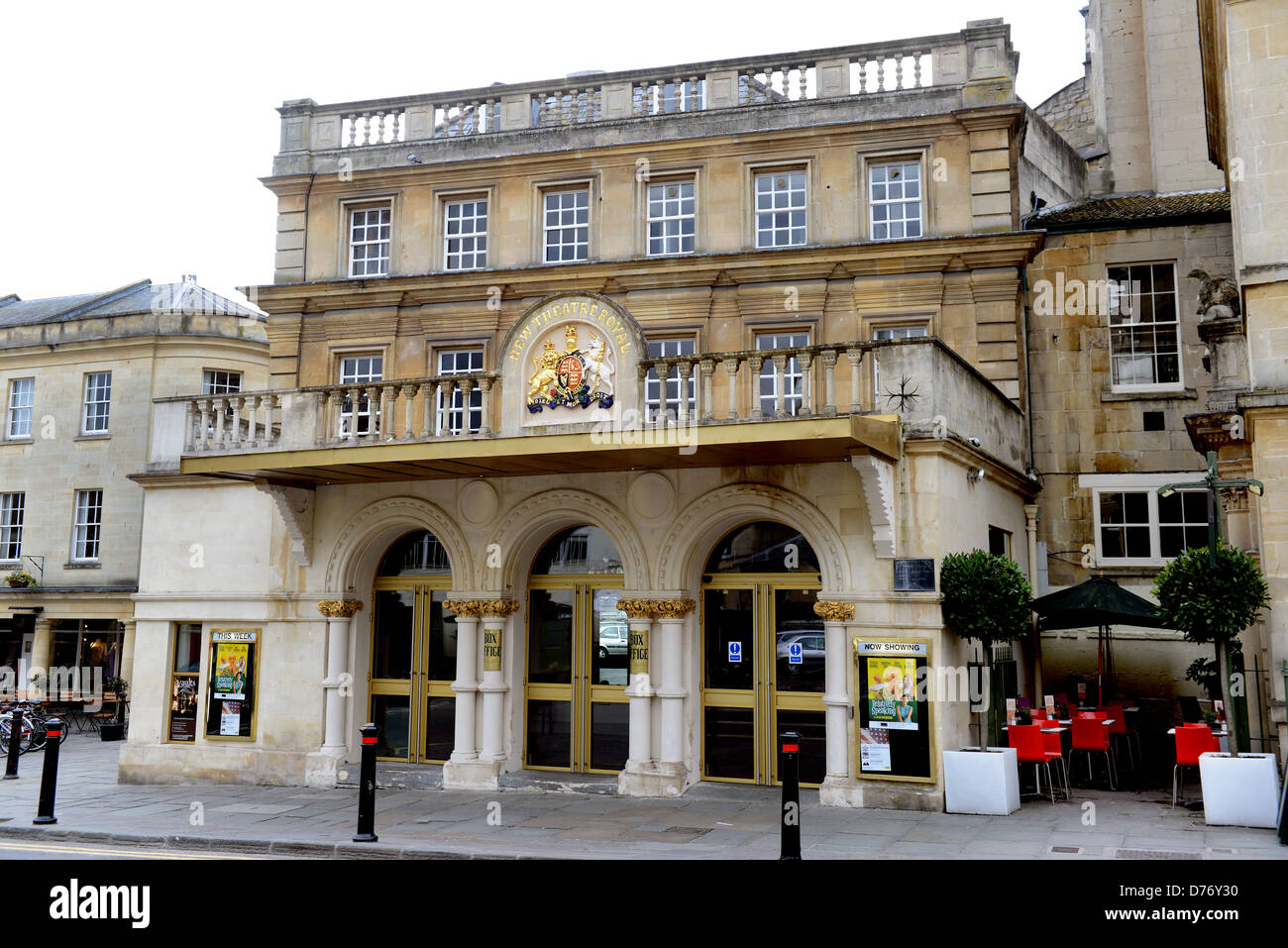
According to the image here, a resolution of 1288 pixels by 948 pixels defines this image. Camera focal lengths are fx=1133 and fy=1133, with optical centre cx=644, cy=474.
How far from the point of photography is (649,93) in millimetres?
20188

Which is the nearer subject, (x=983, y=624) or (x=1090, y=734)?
(x=983, y=624)

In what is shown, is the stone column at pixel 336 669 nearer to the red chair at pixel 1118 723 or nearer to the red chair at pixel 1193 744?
the red chair at pixel 1118 723

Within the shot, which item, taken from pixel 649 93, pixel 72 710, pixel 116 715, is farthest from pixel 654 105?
pixel 72 710

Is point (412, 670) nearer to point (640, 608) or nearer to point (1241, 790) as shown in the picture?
point (640, 608)

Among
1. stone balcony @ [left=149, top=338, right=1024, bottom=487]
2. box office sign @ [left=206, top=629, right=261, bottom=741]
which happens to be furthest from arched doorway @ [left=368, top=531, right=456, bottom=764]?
box office sign @ [left=206, top=629, right=261, bottom=741]

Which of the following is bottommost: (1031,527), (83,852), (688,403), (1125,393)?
(83,852)

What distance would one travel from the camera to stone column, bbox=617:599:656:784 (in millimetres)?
14438

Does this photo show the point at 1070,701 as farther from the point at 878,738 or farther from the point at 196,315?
the point at 196,315

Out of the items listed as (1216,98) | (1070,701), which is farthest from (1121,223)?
(1070,701)

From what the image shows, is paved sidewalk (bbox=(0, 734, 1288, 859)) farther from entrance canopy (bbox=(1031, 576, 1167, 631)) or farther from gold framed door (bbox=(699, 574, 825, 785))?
entrance canopy (bbox=(1031, 576, 1167, 631))

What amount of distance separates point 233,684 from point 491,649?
4.12 metres

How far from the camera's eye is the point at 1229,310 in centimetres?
1606

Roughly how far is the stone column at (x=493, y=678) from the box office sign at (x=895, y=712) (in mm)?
4906
